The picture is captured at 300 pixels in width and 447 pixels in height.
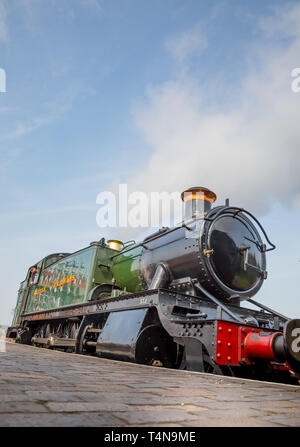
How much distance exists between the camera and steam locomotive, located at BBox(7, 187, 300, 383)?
13.7 ft

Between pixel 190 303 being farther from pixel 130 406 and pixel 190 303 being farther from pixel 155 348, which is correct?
pixel 130 406

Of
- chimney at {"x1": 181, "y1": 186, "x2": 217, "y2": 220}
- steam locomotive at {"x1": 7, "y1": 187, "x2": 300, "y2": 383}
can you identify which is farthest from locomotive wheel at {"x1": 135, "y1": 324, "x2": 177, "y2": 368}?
chimney at {"x1": 181, "y1": 186, "x2": 217, "y2": 220}

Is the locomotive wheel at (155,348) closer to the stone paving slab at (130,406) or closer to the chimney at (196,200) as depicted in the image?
the chimney at (196,200)

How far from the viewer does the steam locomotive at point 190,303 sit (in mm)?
4180

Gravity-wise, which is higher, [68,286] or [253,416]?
[68,286]

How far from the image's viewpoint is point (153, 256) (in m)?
6.46

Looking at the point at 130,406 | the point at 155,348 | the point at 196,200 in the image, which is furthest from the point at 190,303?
the point at 130,406

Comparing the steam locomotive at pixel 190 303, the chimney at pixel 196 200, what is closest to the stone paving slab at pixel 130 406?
the steam locomotive at pixel 190 303

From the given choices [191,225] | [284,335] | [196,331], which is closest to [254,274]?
[191,225]

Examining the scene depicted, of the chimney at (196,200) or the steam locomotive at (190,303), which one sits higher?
the chimney at (196,200)

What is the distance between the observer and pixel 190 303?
208 inches

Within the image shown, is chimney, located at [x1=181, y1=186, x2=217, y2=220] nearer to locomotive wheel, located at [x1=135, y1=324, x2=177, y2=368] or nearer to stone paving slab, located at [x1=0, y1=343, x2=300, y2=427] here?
locomotive wheel, located at [x1=135, y1=324, x2=177, y2=368]
